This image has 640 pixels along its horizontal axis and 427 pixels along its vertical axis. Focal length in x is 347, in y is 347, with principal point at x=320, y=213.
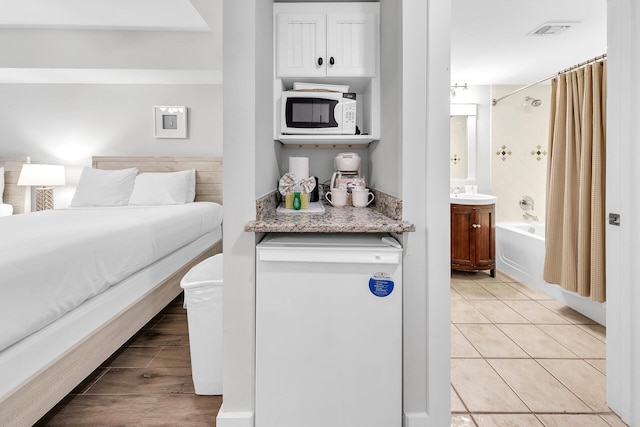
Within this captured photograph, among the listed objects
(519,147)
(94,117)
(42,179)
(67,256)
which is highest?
(94,117)

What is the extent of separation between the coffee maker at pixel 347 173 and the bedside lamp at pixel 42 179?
133 inches

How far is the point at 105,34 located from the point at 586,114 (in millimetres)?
4385

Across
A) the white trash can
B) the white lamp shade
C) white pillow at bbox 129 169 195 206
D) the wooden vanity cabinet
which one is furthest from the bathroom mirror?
the white lamp shade

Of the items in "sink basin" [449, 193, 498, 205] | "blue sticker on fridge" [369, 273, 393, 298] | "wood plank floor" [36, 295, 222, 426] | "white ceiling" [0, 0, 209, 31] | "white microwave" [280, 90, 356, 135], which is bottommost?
"wood plank floor" [36, 295, 222, 426]

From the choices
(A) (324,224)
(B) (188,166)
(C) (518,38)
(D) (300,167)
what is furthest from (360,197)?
(B) (188,166)

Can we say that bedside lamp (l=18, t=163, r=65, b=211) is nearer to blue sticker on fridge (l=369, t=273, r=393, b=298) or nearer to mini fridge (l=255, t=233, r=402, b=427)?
mini fridge (l=255, t=233, r=402, b=427)

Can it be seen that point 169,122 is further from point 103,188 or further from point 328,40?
point 328,40

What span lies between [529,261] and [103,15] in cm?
473

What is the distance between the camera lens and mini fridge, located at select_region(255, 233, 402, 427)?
4.60 feet

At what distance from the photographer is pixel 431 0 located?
4.66ft

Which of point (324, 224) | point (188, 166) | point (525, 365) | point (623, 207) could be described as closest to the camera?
point (324, 224)

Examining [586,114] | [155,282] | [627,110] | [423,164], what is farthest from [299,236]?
[586,114]

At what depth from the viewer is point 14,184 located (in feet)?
13.0

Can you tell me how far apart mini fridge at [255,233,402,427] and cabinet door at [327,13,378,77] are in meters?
1.05
